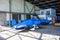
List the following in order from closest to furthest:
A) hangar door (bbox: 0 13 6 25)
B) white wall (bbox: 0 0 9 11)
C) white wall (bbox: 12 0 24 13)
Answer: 1. white wall (bbox: 0 0 9 11)
2. hangar door (bbox: 0 13 6 25)
3. white wall (bbox: 12 0 24 13)

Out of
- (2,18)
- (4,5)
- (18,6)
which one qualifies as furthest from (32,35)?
(18,6)

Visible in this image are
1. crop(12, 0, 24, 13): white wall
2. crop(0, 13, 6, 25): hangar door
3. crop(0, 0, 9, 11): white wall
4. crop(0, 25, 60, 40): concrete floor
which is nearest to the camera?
crop(0, 25, 60, 40): concrete floor

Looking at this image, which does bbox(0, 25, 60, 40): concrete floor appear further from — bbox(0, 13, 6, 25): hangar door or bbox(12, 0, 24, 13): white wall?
bbox(12, 0, 24, 13): white wall

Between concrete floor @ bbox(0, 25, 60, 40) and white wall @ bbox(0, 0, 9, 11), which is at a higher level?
white wall @ bbox(0, 0, 9, 11)

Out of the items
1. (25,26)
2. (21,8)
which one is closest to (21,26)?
(25,26)

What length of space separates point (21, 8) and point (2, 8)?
322 cm

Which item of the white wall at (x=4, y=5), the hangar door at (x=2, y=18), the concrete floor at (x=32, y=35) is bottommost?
the concrete floor at (x=32, y=35)

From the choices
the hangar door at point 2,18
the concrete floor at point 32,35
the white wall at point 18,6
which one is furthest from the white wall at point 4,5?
the concrete floor at point 32,35

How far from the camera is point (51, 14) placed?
1441 cm

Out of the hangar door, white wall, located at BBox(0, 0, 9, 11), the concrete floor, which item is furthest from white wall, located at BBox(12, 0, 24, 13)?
the concrete floor

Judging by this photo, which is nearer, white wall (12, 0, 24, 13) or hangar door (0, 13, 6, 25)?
hangar door (0, 13, 6, 25)

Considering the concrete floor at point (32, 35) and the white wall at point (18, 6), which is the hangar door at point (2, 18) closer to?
the white wall at point (18, 6)

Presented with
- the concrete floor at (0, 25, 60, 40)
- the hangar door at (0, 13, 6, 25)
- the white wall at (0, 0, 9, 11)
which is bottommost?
the concrete floor at (0, 25, 60, 40)

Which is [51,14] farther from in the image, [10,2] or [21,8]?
[10,2]
